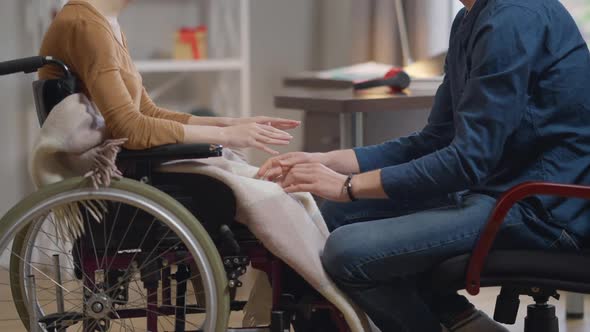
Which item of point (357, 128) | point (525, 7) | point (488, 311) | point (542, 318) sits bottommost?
point (488, 311)

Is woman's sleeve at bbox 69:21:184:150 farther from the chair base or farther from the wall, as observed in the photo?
the wall

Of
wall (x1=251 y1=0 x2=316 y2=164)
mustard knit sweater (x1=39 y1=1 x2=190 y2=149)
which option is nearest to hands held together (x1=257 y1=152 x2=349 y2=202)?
mustard knit sweater (x1=39 y1=1 x2=190 y2=149)

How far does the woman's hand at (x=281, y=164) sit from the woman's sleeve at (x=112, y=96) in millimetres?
206

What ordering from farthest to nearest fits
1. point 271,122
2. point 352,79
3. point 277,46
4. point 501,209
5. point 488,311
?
point 277,46, point 352,79, point 488,311, point 271,122, point 501,209

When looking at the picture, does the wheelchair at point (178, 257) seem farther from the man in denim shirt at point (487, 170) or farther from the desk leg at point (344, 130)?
the desk leg at point (344, 130)

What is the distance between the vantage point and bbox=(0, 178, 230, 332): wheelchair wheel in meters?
1.67

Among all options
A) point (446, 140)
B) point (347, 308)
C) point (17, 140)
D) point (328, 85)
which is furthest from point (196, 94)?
point (347, 308)

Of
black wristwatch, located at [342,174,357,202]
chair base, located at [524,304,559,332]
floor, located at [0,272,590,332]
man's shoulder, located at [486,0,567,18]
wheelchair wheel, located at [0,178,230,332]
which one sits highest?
man's shoulder, located at [486,0,567,18]

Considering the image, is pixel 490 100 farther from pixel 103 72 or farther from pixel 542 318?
pixel 103 72

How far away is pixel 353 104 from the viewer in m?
2.54

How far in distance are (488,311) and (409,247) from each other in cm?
121

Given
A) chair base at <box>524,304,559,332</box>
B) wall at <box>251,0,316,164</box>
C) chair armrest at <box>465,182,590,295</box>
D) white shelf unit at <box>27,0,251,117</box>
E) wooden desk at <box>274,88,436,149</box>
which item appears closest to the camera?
chair armrest at <box>465,182,590,295</box>

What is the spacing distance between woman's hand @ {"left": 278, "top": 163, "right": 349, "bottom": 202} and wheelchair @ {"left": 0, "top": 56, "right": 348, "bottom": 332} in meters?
0.12

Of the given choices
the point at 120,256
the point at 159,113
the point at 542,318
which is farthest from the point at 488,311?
the point at 120,256
